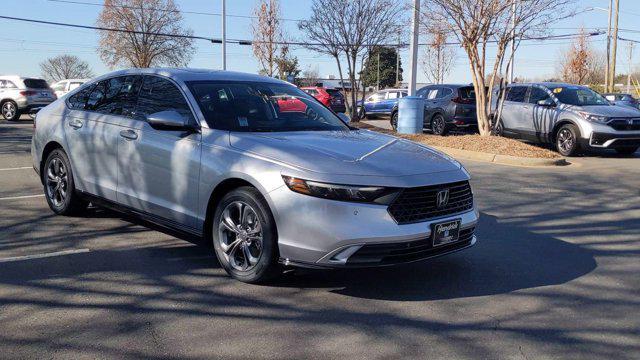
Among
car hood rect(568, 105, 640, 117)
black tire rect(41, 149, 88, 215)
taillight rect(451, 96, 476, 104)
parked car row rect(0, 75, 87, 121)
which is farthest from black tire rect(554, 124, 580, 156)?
parked car row rect(0, 75, 87, 121)

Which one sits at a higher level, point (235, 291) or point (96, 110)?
point (96, 110)

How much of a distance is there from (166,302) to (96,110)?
281 cm

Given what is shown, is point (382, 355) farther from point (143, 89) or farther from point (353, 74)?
point (353, 74)

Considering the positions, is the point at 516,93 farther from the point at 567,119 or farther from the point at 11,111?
the point at 11,111

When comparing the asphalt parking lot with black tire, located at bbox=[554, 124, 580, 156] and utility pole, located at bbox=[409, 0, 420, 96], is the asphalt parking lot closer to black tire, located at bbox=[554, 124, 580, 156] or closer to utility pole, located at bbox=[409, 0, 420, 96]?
black tire, located at bbox=[554, 124, 580, 156]

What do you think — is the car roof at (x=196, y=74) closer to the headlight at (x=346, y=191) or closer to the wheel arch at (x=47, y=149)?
the wheel arch at (x=47, y=149)

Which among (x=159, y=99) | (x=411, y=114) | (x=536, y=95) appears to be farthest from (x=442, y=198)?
(x=411, y=114)

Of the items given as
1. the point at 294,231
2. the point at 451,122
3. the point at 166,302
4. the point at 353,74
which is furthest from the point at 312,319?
the point at 353,74

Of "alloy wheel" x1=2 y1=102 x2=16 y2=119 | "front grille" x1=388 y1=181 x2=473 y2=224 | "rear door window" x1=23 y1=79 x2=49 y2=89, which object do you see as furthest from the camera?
"rear door window" x1=23 y1=79 x2=49 y2=89

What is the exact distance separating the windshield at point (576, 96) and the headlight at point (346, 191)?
1163 centimetres

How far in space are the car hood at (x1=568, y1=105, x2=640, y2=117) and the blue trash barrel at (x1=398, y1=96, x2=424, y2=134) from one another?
176 inches

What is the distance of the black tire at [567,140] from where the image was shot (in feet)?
45.4

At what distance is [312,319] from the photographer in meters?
4.02

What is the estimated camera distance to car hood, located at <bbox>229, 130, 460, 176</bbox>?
427cm
